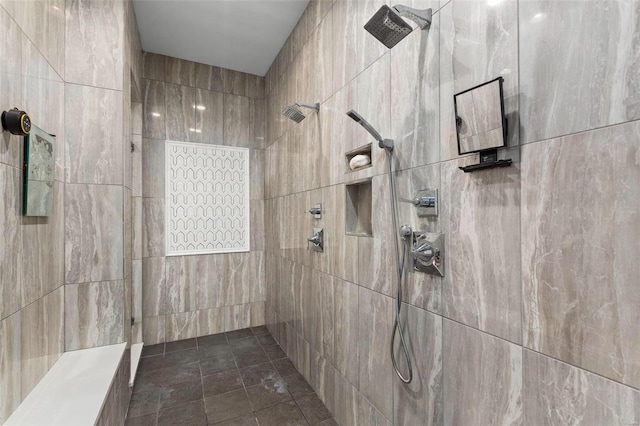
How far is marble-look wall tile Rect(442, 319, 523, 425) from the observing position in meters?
0.92

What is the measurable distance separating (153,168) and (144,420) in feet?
7.76

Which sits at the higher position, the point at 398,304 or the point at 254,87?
the point at 254,87

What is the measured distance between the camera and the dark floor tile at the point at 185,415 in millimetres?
1965

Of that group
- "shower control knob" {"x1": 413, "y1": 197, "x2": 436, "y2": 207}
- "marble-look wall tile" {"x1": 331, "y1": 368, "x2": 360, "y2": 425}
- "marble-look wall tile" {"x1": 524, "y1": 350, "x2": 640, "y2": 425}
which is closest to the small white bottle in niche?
"shower control knob" {"x1": 413, "y1": 197, "x2": 436, "y2": 207}

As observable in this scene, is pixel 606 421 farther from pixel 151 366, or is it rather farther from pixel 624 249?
pixel 151 366

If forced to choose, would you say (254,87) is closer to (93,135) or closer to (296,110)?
(296,110)

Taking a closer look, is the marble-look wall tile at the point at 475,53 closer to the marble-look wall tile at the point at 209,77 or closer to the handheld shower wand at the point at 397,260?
the handheld shower wand at the point at 397,260

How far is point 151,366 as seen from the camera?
8.80 ft

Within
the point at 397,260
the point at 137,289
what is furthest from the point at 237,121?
the point at 397,260

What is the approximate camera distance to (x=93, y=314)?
1.88 metres

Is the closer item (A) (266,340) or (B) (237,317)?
(A) (266,340)

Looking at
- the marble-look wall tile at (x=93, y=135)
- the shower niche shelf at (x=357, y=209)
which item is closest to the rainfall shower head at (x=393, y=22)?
the shower niche shelf at (x=357, y=209)

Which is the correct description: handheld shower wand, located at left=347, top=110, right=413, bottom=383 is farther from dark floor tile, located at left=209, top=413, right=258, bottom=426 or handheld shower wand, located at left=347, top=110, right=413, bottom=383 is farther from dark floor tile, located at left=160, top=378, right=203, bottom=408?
dark floor tile, located at left=160, top=378, right=203, bottom=408

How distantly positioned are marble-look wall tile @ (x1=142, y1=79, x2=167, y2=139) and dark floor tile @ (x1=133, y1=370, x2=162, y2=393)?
7.82ft
